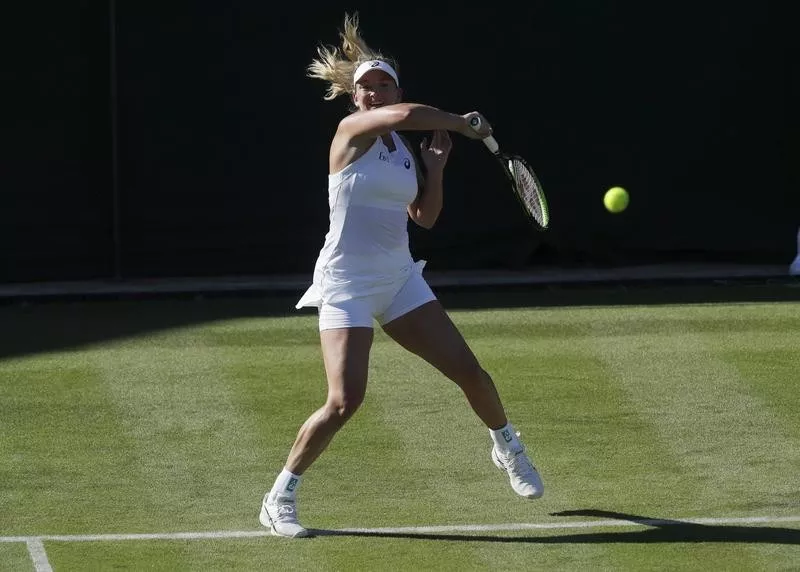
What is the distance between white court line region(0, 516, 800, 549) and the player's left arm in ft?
3.63

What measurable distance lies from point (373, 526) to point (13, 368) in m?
3.28

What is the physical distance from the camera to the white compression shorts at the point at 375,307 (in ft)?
19.3

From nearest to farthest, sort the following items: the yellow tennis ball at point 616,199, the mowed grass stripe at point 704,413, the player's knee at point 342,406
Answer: the player's knee at point 342,406, the mowed grass stripe at point 704,413, the yellow tennis ball at point 616,199

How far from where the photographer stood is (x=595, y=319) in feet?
32.5

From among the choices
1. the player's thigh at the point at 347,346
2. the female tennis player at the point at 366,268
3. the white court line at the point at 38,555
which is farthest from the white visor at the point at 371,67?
the white court line at the point at 38,555

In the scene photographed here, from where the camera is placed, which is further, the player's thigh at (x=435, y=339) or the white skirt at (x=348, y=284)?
the player's thigh at (x=435, y=339)

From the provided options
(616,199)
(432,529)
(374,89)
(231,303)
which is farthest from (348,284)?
(231,303)

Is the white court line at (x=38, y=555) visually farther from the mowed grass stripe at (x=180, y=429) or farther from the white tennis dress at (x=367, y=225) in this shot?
the white tennis dress at (x=367, y=225)

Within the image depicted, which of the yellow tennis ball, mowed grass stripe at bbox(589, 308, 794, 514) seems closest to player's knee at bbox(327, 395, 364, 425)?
mowed grass stripe at bbox(589, 308, 794, 514)

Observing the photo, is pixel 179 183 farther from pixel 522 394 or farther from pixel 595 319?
pixel 522 394

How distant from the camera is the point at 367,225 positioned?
19.3 ft

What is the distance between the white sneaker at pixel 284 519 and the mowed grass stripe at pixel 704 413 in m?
1.54

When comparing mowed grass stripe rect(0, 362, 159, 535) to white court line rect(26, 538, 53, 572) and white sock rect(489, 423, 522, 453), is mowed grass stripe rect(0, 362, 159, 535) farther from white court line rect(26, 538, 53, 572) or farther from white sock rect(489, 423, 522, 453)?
→ white sock rect(489, 423, 522, 453)

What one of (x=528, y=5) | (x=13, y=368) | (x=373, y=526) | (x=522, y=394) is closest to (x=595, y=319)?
(x=522, y=394)
